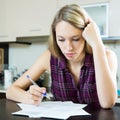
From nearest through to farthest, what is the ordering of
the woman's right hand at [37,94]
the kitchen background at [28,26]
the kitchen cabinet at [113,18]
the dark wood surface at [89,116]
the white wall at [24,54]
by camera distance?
the dark wood surface at [89,116] → the woman's right hand at [37,94] → the kitchen cabinet at [113,18] → the kitchen background at [28,26] → the white wall at [24,54]

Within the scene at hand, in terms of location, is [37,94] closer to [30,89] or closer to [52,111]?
[30,89]

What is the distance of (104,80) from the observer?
109 centimetres

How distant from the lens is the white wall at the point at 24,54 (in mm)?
2863

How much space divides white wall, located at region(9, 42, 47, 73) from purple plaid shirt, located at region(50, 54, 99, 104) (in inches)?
59.8

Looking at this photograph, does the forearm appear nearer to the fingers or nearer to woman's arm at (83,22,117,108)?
woman's arm at (83,22,117,108)

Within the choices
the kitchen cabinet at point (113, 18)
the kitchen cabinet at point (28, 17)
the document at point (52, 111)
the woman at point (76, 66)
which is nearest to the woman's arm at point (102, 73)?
the woman at point (76, 66)

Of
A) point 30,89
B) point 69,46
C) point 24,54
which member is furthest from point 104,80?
point 24,54

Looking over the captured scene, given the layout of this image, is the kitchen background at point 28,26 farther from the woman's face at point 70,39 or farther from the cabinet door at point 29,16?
the woman's face at point 70,39

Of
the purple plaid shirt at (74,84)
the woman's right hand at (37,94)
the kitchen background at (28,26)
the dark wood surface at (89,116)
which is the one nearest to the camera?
the dark wood surface at (89,116)

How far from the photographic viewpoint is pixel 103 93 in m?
1.08

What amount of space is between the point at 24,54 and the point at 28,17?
1.67 feet

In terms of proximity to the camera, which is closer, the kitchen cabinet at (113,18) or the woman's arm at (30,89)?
the woman's arm at (30,89)

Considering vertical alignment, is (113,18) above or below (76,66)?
above

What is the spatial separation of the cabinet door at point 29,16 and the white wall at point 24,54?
0.28 metres
